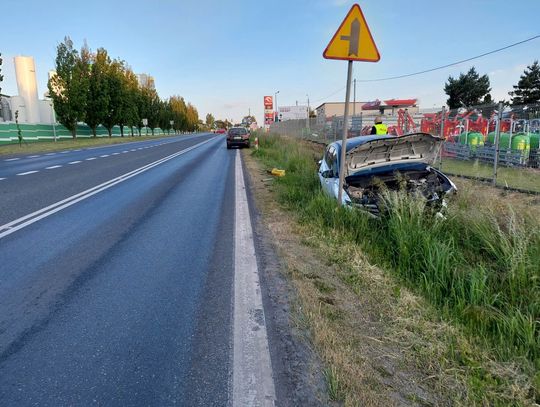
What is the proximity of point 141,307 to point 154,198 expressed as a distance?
5203mm

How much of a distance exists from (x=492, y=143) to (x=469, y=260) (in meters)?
13.6

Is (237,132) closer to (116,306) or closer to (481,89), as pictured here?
(116,306)

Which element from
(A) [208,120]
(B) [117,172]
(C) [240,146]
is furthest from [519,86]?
(A) [208,120]

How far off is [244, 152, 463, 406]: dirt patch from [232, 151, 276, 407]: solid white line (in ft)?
1.06

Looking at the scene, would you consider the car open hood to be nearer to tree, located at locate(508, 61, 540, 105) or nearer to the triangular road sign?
the triangular road sign

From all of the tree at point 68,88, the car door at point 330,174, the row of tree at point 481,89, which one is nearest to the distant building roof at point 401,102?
the row of tree at point 481,89

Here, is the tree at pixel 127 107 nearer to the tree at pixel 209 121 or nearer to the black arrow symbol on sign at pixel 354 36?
the black arrow symbol on sign at pixel 354 36

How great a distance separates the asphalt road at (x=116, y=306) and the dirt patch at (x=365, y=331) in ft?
2.00

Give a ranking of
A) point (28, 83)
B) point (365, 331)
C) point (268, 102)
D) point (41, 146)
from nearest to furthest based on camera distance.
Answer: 1. point (365, 331)
2. point (41, 146)
3. point (268, 102)
4. point (28, 83)

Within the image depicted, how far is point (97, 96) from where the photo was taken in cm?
4109

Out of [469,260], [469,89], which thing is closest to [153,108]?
[469,89]

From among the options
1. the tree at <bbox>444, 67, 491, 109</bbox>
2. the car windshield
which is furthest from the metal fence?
the tree at <bbox>444, 67, 491, 109</bbox>

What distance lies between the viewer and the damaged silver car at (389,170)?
5.50m

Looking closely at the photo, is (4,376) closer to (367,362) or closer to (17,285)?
(17,285)
